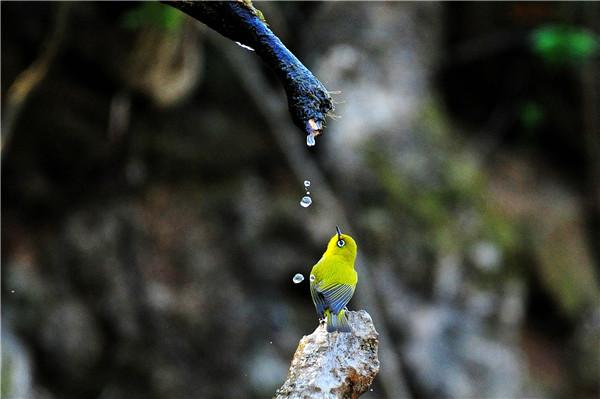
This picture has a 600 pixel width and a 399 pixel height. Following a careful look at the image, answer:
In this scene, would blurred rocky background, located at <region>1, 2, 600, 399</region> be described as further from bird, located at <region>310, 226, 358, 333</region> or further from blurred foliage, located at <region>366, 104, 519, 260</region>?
bird, located at <region>310, 226, 358, 333</region>

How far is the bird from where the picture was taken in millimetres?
2902

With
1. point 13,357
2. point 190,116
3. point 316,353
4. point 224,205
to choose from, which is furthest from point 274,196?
point 316,353

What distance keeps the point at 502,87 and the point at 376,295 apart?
12.9 feet

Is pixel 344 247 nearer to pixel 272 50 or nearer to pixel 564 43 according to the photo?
pixel 272 50

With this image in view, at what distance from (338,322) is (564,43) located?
6.77 m

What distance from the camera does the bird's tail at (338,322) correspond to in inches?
111

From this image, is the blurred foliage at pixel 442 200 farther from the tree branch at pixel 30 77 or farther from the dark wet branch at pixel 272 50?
the dark wet branch at pixel 272 50

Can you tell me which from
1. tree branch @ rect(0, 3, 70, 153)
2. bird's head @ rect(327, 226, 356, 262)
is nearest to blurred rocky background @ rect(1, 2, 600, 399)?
tree branch @ rect(0, 3, 70, 153)

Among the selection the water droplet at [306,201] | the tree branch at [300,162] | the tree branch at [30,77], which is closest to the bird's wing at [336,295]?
the water droplet at [306,201]

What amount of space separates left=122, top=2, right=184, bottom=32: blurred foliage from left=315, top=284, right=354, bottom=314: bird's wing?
13.4 feet

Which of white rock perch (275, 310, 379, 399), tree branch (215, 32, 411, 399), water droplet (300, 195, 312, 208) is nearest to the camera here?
white rock perch (275, 310, 379, 399)

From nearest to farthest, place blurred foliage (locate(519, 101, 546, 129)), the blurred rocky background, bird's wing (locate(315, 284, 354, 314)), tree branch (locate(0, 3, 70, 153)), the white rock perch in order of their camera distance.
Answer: the white rock perch, bird's wing (locate(315, 284, 354, 314)), tree branch (locate(0, 3, 70, 153)), the blurred rocky background, blurred foliage (locate(519, 101, 546, 129))

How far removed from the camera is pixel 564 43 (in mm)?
8680

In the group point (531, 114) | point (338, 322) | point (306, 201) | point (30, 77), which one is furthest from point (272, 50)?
point (531, 114)
